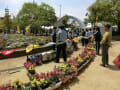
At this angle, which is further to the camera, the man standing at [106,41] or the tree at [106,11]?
the tree at [106,11]

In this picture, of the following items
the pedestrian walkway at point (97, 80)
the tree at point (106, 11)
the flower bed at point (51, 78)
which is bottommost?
the pedestrian walkway at point (97, 80)

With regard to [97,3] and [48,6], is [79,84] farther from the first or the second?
[48,6]

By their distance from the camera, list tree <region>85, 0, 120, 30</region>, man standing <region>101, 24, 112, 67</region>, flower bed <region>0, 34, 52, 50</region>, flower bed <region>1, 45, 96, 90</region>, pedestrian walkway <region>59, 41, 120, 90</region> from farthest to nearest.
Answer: tree <region>85, 0, 120, 30</region>
flower bed <region>0, 34, 52, 50</region>
man standing <region>101, 24, 112, 67</region>
pedestrian walkway <region>59, 41, 120, 90</region>
flower bed <region>1, 45, 96, 90</region>

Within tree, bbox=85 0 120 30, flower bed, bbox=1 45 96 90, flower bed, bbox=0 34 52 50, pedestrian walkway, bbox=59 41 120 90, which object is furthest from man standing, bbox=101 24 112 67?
tree, bbox=85 0 120 30

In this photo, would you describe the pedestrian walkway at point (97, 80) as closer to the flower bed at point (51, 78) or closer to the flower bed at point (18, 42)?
the flower bed at point (51, 78)

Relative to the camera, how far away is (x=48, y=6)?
34500 mm

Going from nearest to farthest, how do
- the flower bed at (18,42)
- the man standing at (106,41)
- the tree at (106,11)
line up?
the man standing at (106,41) → the flower bed at (18,42) → the tree at (106,11)

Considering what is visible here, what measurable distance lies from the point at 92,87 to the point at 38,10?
32.2 metres

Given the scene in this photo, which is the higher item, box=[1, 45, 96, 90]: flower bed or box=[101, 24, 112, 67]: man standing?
box=[101, 24, 112, 67]: man standing

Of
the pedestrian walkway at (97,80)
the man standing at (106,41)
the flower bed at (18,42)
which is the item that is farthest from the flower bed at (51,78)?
the flower bed at (18,42)

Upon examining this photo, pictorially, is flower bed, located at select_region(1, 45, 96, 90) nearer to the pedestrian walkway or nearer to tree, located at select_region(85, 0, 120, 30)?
the pedestrian walkway

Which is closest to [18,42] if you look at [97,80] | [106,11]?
[97,80]

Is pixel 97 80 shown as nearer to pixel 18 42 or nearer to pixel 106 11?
pixel 18 42

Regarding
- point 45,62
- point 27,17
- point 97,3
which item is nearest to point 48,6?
point 27,17
